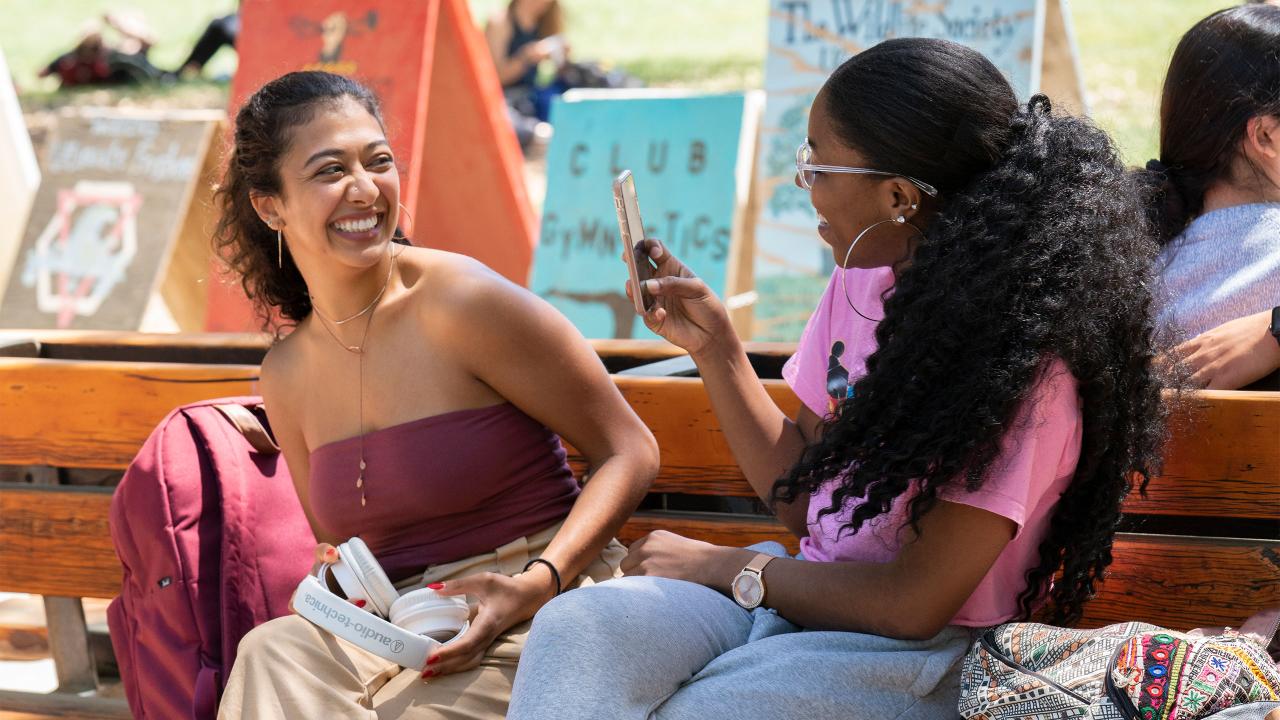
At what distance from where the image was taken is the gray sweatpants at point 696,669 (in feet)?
6.66

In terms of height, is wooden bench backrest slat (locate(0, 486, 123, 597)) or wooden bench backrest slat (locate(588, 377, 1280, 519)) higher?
wooden bench backrest slat (locate(588, 377, 1280, 519))

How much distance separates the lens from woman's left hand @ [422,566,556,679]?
7.69 ft

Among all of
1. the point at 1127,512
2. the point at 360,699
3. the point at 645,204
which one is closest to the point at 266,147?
the point at 360,699

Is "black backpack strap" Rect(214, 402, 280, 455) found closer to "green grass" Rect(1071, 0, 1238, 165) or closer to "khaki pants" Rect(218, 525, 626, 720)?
"khaki pants" Rect(218, 525, 626, 720)

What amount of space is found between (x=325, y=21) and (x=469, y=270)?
357 cm

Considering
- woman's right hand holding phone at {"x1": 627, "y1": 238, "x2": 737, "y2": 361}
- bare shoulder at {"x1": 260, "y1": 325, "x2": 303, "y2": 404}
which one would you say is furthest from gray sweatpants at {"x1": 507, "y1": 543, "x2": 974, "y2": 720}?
bare shoulder at {"x1": 260, "y1": 325, "x2": 303, "y2": 404}

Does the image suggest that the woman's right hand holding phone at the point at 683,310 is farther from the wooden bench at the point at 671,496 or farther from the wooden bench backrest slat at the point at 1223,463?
the wooden bench backrest slat at the point at 1223,463

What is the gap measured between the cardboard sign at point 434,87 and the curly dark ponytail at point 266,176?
270 cm

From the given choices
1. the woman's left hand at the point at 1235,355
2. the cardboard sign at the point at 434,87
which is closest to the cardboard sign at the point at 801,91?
the cardboard sign at the point at 434,87

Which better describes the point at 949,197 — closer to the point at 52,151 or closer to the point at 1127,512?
the point at 1127,512

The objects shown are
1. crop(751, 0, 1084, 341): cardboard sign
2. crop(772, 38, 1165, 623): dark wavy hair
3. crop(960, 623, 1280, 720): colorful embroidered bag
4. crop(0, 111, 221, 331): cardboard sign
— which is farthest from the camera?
crop(0, 111, 221, 331): cardboard sign

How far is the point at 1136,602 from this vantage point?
2.58 meters

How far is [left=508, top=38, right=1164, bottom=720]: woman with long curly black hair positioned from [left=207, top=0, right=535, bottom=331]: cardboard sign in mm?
3718

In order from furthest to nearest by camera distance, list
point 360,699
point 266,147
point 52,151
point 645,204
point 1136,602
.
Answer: point 52,151
point 645,204
point 266,147
point 1136,602
point 360,699
